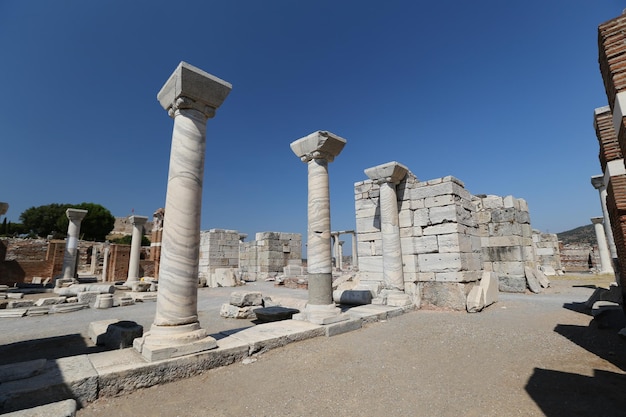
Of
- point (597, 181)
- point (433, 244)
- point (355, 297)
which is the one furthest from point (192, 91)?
point (597, 181)

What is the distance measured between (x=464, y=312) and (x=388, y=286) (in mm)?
1981

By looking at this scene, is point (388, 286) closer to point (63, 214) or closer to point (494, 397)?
point (494, 397)

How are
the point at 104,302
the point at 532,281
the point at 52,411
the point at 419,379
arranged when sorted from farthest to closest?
the point at 532,281 < the point at 104,302 < the point at 419,379 < the point at 52,411

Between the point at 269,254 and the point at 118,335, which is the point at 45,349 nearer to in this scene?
the point at 118,335

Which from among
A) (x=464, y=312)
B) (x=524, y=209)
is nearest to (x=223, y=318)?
(x=464, y=312)

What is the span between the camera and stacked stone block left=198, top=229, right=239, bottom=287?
17297 mm

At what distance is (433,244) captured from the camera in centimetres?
839

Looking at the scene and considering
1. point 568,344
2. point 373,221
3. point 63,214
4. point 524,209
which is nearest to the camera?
point 568,344

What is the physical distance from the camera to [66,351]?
4.93 metres

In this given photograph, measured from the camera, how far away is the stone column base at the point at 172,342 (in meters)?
3.58

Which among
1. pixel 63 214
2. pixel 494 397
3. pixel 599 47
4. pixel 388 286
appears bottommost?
pixel 494 397

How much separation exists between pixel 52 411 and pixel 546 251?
25754mm

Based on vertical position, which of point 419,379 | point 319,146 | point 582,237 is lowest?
point 419,379

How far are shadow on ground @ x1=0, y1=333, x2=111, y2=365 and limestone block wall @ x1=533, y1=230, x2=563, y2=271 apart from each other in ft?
78.5
